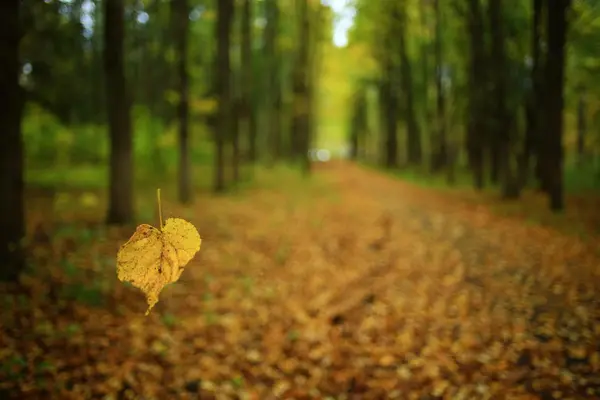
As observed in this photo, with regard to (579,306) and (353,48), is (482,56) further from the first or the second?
(353,48)

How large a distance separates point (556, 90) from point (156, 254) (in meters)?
10.9

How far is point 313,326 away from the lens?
211 inches

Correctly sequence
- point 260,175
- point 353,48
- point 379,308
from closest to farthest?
1. point 379,308
2. point 260,175
3. point 353,48

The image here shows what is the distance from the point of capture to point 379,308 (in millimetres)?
5844

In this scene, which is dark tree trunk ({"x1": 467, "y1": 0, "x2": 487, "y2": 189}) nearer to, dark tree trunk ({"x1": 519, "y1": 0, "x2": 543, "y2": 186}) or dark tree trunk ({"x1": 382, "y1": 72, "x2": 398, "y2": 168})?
dark tree trunk ({"x1": 519, "y1": 0, "x2": 543, "y2": 186})

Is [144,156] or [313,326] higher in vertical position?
[144,156]

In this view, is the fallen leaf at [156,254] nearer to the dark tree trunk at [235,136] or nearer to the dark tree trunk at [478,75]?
the dark tree trunk at [235,136]

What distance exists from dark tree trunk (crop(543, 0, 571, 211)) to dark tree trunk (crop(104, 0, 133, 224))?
9371 millimetres

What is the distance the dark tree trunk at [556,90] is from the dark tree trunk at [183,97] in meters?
8.87

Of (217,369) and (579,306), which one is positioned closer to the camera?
(217,369)

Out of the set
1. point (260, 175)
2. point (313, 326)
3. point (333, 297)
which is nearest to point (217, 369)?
point (313, 326)

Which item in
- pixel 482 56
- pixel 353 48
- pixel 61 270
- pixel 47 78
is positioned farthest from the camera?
pixel 353 48

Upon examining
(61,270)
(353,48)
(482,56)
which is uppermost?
(353,48)

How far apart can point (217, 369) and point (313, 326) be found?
4.36 ft
